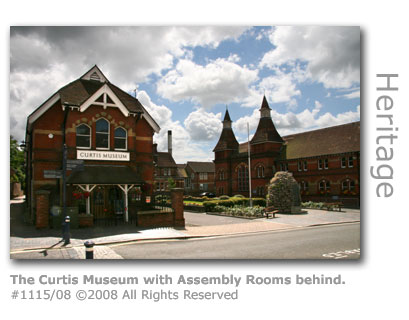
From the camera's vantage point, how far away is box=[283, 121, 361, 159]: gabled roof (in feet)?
107

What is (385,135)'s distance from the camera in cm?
954

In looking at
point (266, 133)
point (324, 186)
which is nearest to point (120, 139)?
point (324, 186)

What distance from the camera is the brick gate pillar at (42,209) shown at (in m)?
13.3

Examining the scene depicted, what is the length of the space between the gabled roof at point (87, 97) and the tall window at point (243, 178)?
26.2 metres

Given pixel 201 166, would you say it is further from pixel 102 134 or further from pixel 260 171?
→ pixel 102 134

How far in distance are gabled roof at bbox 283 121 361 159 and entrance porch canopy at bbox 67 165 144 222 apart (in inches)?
951

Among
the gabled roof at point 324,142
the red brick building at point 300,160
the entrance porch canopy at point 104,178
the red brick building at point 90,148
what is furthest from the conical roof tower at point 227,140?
the entrance porch canopy at point 104,178

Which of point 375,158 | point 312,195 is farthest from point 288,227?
point 312,195

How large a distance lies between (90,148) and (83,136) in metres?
0.71

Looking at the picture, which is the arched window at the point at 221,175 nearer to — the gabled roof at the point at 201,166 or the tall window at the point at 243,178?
the tall window at the point at 243,178

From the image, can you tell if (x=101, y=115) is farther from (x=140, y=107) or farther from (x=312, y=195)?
(x=312, y=195)
